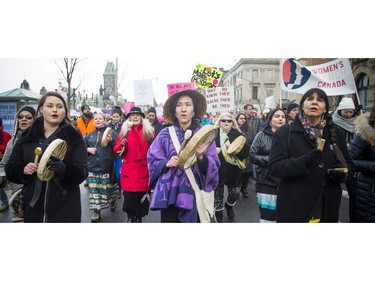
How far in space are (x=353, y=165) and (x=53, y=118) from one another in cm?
301

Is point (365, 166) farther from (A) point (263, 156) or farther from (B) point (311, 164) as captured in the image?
(A) point (263, 156)

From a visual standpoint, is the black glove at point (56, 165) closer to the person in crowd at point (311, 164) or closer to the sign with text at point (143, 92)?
the person in crowd at point (311, 164)

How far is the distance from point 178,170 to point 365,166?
1.97 m

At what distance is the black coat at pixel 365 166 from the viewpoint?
296 cm

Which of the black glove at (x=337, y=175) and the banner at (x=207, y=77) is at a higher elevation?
the banner at (x=207, y=77)

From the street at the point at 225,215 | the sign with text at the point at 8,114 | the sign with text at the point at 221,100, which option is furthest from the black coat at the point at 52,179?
the sign with text at the point at 221,100

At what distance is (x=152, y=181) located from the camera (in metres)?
2.93

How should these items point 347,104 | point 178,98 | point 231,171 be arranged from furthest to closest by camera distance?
point 231,171, point 347,104, point 178,98

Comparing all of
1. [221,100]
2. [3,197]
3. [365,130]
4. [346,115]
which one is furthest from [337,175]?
[3,197]

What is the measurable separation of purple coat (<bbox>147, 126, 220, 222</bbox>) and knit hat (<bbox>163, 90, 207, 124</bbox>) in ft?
0.73

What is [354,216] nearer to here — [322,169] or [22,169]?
[322,169]

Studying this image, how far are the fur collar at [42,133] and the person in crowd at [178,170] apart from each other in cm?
79

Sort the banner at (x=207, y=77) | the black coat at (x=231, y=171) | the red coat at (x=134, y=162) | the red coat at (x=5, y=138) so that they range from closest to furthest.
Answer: the red coat at (x=5, y=138) < the red coat at (x=134, y=162) < the black coat at (x=231, y=171) < the banner at (x=207, y=77)

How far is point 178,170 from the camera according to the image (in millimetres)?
2889
